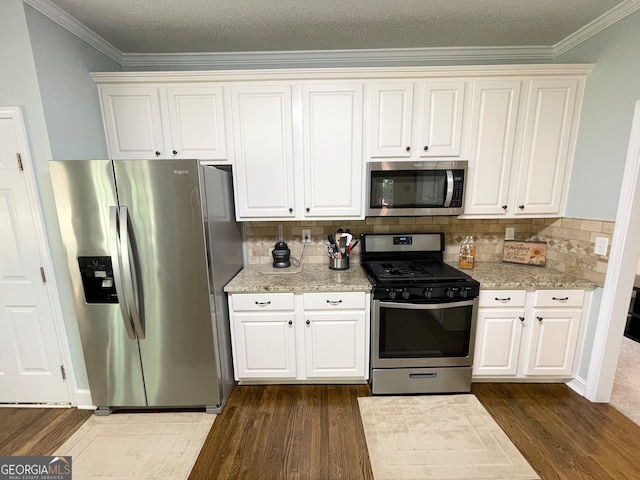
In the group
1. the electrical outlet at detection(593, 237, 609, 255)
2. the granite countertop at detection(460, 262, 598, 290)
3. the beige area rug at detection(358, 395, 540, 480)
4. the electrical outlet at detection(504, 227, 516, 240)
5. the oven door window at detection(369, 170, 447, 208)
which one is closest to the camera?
the beige area rug at detection(358, 395, 540, 480)

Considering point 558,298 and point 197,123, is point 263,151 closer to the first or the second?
point 197,123

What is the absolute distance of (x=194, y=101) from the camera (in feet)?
6.75

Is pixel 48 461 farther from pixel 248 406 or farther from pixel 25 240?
pixel 25 240

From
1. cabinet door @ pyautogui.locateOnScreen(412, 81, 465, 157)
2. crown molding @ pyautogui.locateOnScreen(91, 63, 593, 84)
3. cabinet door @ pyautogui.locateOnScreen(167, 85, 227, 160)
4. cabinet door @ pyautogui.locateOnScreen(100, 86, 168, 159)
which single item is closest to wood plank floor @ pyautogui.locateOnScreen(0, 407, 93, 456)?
cabinet door @ pyautogui.locateOnScreen(100, 86, 168, 159)

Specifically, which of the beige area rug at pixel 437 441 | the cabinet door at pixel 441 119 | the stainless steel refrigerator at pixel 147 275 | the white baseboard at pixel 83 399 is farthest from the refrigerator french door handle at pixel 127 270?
the cabinet door at pixel 441 119

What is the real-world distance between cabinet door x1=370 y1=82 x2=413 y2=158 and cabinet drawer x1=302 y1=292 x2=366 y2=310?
115cm

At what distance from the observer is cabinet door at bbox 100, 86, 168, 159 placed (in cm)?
204

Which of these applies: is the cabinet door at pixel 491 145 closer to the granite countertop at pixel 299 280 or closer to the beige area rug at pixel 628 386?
the granite countertop at pixel 299 280

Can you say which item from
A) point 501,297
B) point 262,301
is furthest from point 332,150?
point 501,297

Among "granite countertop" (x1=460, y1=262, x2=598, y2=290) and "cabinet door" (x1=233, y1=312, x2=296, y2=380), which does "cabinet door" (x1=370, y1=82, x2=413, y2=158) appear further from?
"cabinet door" (x1=233, y1=312, x2=296, y2=380)

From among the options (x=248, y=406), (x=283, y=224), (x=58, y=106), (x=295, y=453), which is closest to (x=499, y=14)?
(x=283, y=224)

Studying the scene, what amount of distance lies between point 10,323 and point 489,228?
4.07 metres

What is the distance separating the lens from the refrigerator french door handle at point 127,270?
163cm

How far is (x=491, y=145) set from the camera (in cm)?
211
